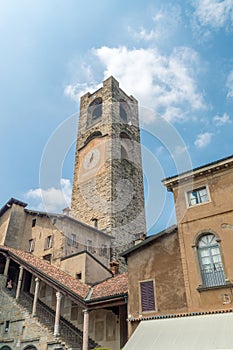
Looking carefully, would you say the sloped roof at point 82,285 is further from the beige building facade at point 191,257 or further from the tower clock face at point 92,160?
the tower clock face at point 92,160

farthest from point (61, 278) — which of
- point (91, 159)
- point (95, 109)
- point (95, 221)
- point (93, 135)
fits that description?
point (95, 109)

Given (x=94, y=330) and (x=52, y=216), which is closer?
(x=94, y=330)

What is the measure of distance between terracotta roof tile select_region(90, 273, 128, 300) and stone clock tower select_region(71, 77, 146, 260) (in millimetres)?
8905

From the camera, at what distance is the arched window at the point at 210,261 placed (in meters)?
11.8

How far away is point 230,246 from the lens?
11.9 meters

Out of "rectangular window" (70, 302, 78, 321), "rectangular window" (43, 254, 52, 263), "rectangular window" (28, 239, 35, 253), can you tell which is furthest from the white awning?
"rectangular window" (28, 239, 35, 253)

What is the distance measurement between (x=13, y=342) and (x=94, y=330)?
4.58m

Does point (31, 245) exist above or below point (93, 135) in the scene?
below

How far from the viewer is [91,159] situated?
116ft

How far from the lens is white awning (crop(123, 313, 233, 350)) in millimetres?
9844

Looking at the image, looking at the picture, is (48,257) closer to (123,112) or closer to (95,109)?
(95,109)

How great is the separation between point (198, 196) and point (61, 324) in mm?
10229

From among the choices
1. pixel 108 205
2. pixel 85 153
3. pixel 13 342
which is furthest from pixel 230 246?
pixel 85 153

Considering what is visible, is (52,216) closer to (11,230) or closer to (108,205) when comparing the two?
(11,230)
